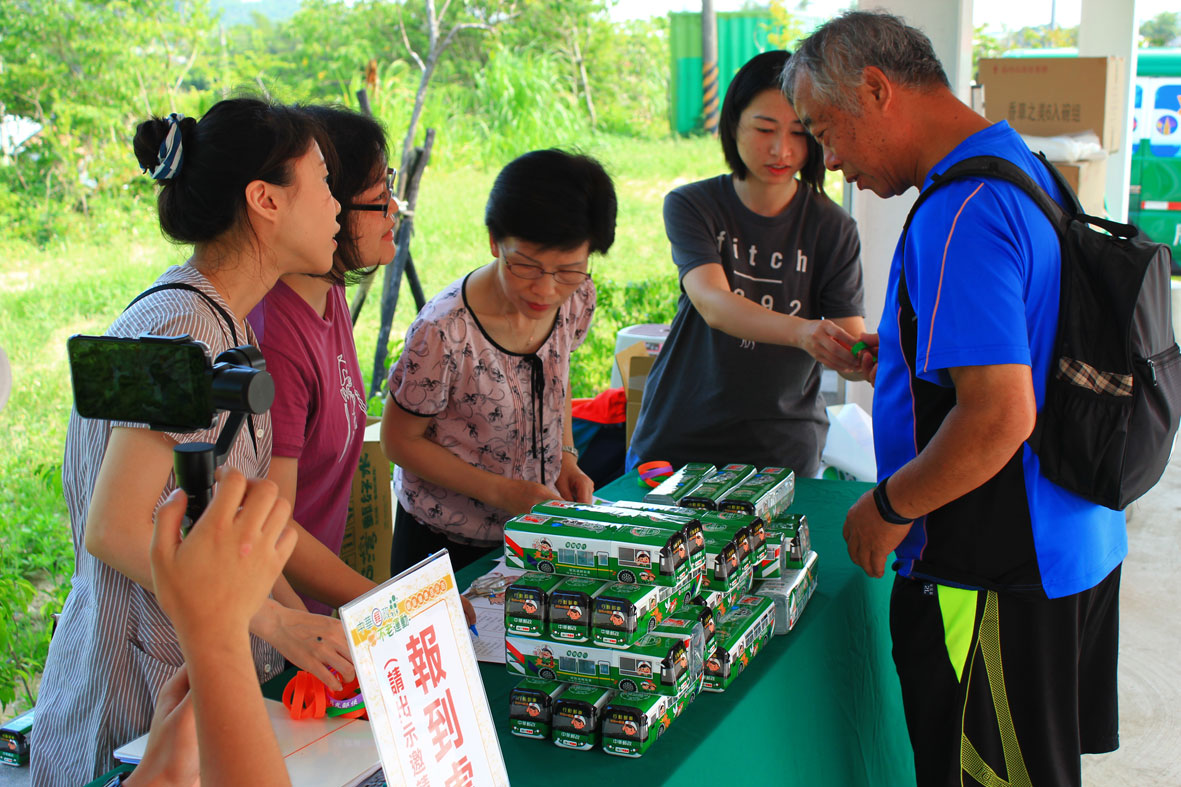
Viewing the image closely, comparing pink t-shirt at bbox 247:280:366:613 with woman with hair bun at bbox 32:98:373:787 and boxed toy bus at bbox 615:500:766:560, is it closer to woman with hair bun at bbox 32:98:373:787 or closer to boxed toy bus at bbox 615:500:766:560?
woman with hair bun at bbox 32:98:373:787

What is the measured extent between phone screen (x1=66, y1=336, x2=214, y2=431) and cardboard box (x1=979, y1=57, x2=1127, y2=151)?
4616 mm

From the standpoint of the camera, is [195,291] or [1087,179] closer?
[195,291]

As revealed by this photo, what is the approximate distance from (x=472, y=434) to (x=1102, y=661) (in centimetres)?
120

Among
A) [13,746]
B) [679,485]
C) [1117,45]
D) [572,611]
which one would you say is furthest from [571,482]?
[1117,45]

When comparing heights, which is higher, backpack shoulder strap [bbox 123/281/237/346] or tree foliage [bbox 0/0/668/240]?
tree foliage [bbox 0/0/668/240]

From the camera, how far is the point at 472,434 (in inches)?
75.9

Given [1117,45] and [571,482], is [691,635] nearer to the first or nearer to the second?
[571,482]

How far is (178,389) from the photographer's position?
0.73 meters

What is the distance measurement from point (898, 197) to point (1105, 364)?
254 cm

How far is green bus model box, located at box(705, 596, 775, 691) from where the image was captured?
138 centimetres

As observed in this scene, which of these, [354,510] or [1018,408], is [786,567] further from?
[354,510]


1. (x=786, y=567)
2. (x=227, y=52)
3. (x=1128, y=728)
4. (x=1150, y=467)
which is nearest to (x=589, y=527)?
(x=786, y=567)

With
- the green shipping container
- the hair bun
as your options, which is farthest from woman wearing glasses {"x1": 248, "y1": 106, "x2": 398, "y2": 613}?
the green shipping container

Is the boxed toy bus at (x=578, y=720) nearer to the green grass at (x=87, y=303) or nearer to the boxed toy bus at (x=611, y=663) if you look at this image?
the boxed toy bus at (x=611, y=663)
